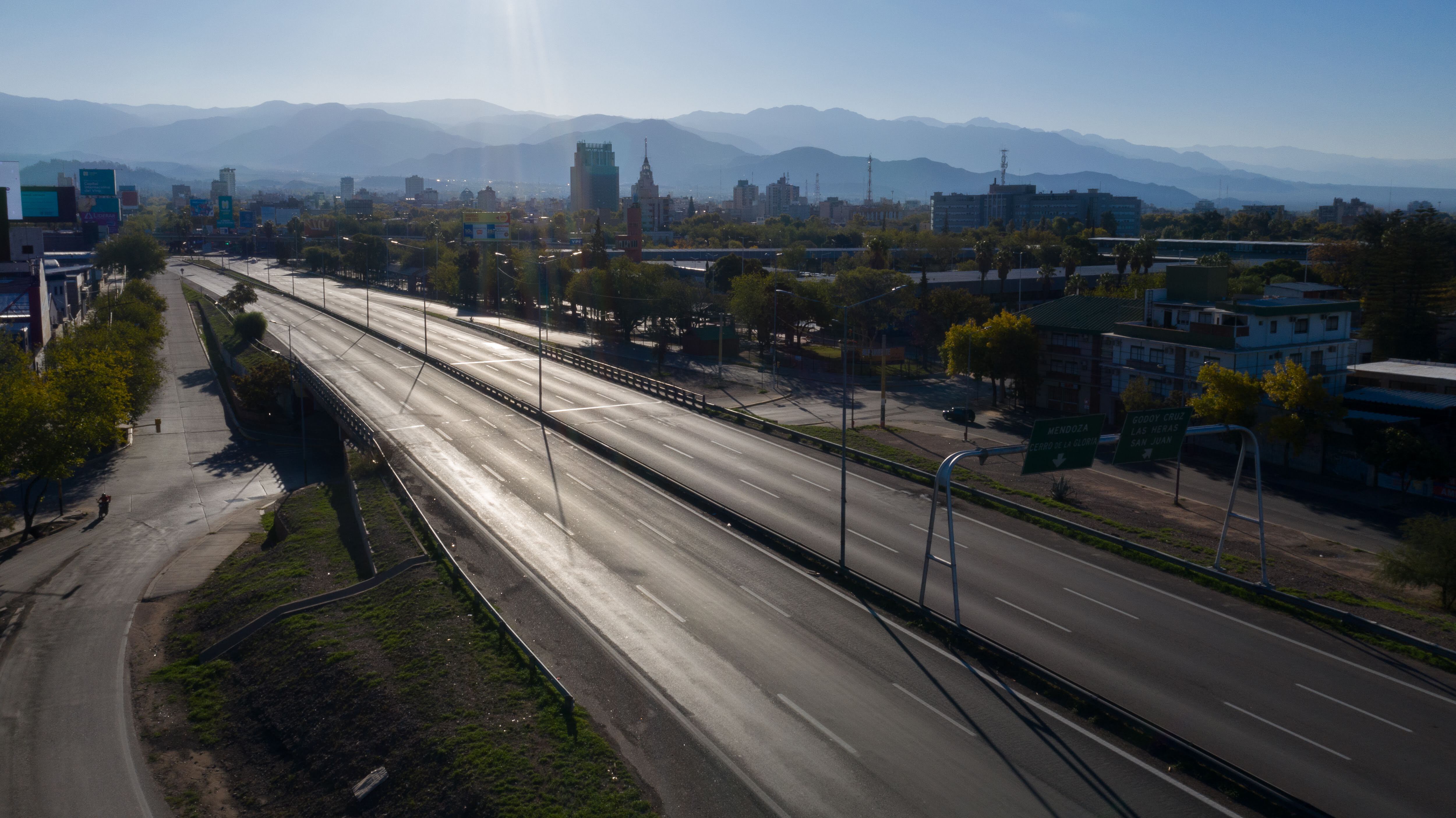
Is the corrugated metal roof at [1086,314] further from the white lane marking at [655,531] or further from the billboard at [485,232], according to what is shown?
the billboard at [485,232]

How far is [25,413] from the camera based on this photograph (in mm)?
32594

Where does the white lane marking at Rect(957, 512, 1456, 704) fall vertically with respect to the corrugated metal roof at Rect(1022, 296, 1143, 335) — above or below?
below

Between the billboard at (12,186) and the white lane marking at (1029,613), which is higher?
the billboard at (12,186)

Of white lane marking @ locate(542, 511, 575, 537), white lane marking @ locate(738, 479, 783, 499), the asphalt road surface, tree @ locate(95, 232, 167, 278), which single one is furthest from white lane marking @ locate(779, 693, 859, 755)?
tree @ locate(95, 232, 167, 278)

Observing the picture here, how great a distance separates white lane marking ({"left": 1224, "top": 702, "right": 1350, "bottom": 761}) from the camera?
52.1ft

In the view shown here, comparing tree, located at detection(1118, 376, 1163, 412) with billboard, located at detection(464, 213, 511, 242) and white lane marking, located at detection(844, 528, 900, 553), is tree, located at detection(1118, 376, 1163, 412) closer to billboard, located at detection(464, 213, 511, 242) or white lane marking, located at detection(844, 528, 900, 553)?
white lane marking, located at detection(844, 528, 900, 553)

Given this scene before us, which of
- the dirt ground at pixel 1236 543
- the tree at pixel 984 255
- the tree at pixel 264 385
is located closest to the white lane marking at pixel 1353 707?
the dirt ground at pixel 1236 543

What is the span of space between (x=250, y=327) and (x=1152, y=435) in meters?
73.5

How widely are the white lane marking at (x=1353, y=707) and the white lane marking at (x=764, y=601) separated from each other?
1095 centimetres

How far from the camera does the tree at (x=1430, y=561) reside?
23000 mm

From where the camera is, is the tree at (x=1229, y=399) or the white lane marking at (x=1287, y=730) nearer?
the white lane marking at (x=1287, y=730)

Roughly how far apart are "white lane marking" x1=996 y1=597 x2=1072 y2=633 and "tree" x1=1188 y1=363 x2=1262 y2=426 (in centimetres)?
2022

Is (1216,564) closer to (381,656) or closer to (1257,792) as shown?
(1257,792)

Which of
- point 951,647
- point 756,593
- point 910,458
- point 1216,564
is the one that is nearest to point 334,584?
point 756,593
